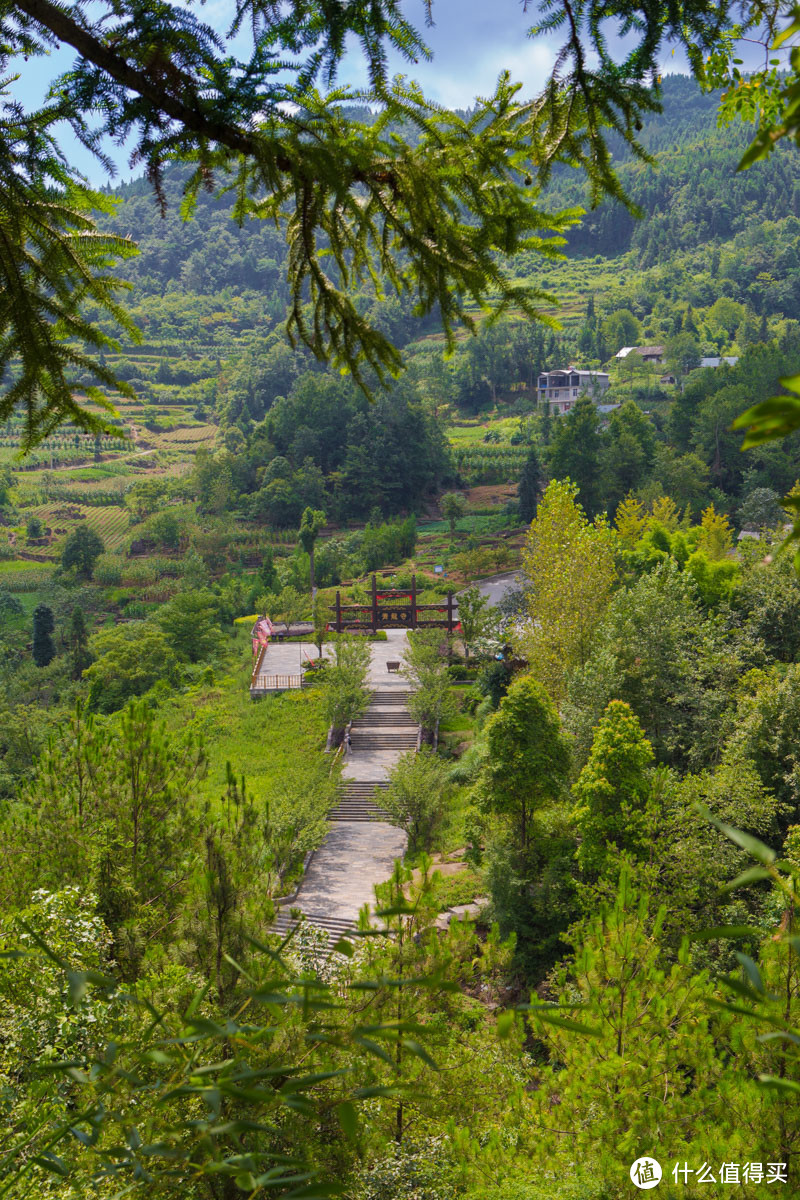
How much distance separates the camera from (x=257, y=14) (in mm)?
2461

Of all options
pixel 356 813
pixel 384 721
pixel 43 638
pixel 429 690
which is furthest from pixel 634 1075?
pixel 43 638

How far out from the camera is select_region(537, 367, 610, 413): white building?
59656 millimetres

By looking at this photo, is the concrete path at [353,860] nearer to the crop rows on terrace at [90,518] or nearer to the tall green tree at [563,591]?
the tall green tree at [563,591]

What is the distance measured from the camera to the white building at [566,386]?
59656 mm

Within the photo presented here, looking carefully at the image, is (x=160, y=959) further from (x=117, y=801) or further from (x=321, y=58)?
(x=321, y=58)

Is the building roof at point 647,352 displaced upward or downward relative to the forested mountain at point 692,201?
downward

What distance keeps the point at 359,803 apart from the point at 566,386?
167ft

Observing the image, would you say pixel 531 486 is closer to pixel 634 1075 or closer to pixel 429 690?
pixel 429 690

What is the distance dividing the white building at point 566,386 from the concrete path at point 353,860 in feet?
149

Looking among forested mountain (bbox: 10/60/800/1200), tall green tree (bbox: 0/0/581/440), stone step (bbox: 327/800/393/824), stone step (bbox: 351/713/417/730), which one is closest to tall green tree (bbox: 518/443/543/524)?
forested mountain (bbox: 10/60/800/1200)

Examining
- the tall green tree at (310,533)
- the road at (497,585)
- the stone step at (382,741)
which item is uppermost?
the tall green tree at (310,533)

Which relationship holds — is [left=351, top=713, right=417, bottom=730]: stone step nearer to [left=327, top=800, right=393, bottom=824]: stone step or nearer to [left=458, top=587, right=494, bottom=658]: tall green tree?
[left=458, top=587, right=494, bottom=658]: tall green tree

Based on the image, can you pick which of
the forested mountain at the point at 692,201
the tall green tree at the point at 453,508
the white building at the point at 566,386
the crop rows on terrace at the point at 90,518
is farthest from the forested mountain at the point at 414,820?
the forested mountain at the point at 692,201

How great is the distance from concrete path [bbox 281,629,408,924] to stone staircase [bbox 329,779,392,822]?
0.15 m
